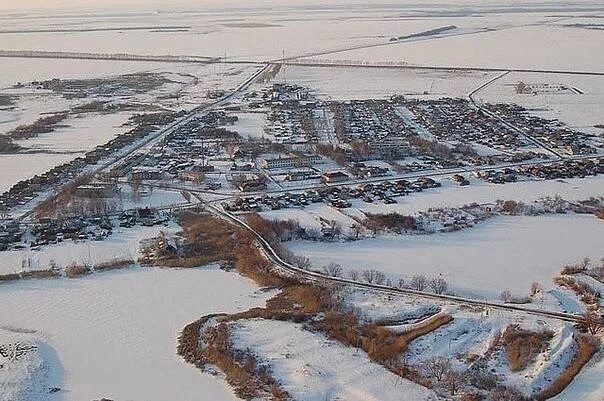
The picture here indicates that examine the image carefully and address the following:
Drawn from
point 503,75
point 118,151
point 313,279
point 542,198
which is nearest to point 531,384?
point 313,279

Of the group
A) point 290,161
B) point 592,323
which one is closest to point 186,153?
point 290,161

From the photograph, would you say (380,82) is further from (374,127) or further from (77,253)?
(77,253)

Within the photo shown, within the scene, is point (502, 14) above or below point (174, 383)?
above

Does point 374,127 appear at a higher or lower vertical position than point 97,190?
higher

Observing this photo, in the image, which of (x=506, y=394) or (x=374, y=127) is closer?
(x=506, y=394)

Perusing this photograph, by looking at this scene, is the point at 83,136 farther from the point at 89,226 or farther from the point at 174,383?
the point at 174,383

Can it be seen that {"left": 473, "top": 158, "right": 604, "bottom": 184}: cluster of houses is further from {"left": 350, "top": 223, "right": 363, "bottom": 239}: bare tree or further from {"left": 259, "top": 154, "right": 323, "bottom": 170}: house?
{"left": 350, "top": 223, "right": 363, "bottom": 239}: bare tree
